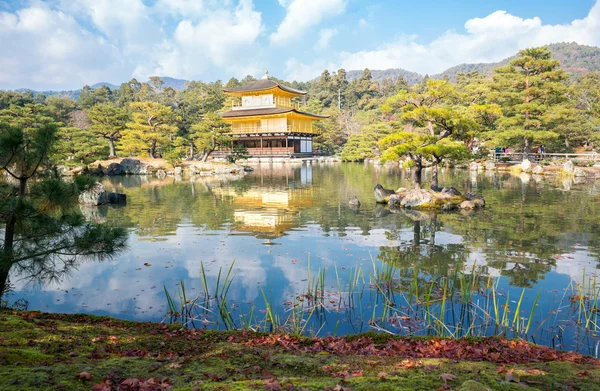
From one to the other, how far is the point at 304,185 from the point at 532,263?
1356 centimetres

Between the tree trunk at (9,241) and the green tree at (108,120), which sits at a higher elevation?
the green tree at (108,120)

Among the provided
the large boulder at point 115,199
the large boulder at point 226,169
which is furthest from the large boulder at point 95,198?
the large boulder at point 226,169

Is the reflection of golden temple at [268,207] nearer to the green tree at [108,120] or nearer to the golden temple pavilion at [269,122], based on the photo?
the green tree at [108,120]

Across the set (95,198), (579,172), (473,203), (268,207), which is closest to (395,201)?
(473,203)

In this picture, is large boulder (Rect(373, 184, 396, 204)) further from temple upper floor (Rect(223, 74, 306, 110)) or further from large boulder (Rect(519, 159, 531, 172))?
temple upper floor (Rect(223, 74, 306, 110))

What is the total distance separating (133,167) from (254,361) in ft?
91.1

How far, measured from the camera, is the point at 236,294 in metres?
6.00

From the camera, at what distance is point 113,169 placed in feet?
91.6

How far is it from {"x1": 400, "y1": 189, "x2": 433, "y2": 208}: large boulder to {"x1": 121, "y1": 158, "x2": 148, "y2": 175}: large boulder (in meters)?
20.2

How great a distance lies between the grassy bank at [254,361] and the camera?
8.35 feet

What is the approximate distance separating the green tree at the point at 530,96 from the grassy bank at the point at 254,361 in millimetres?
25091

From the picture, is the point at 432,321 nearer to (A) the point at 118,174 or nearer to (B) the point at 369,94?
(A) the point at 118,174

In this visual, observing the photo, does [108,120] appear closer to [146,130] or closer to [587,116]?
[146,130]

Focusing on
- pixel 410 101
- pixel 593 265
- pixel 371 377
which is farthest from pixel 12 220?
pixel 410 101
